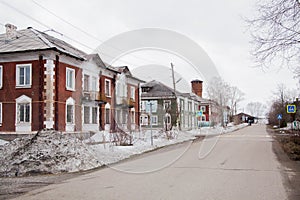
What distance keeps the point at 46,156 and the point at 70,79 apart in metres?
16.2

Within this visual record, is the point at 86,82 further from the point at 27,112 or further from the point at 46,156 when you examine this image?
the point at 46,156

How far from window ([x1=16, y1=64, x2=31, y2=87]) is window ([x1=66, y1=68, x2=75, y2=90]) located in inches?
118

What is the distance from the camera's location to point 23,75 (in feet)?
83.7

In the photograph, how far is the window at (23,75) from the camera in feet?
82.9

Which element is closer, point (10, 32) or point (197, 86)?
point (10, 32)

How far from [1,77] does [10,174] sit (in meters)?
17.5

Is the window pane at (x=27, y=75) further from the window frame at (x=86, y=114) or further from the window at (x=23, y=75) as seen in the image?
the window frame at (x=86, y=114)

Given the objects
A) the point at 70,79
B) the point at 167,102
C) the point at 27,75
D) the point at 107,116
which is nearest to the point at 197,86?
the point at 167,102

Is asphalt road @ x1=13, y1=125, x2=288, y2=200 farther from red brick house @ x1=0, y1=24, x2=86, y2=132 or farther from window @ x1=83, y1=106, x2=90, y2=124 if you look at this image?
window @ x1=83, y1=106, x2=90, y2=124

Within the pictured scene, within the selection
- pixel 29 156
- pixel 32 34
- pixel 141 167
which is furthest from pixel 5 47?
pixel 141 167

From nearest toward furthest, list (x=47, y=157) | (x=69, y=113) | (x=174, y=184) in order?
(x=174, y=184), (x=47, y=157), (x=69, y=113)

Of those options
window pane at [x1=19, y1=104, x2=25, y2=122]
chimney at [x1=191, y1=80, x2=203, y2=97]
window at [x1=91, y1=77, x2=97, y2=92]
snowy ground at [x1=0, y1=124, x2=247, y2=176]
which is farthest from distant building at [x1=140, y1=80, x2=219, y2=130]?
snowy ground at [x1=0, y1=124, x2=247, y2=176]

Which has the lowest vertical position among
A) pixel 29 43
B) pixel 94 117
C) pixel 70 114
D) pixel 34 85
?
pixel 94 117

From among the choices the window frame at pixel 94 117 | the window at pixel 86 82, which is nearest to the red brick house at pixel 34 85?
the window at pixel 86 82
